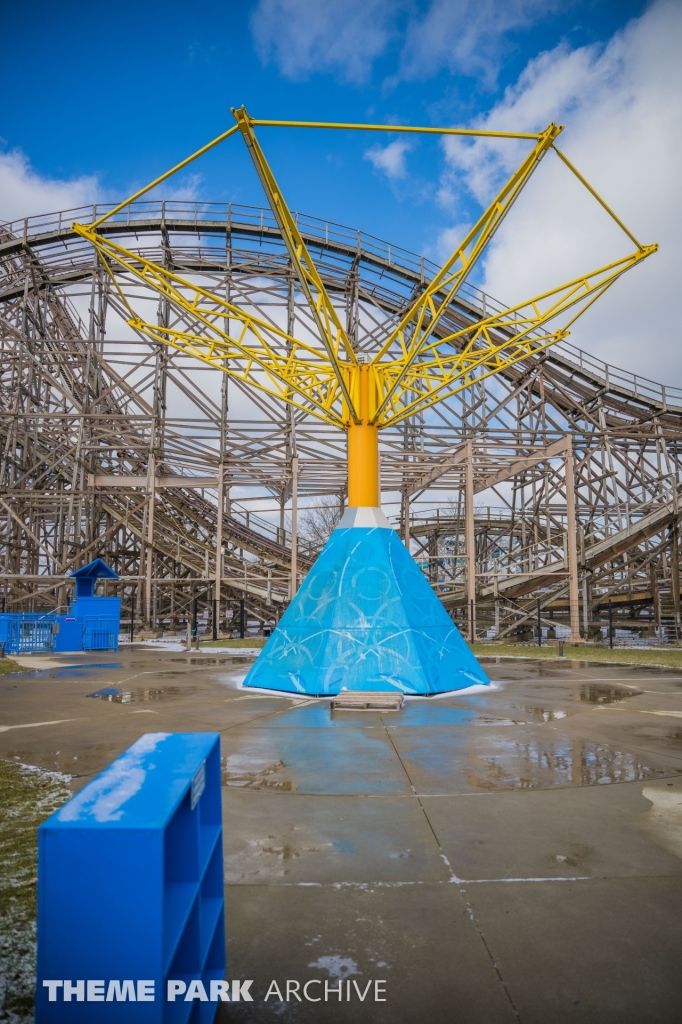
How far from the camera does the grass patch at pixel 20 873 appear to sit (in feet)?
9.16

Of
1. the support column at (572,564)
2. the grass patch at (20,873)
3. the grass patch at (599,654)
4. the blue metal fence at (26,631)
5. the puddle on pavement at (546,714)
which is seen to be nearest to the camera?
the grass patch at (20,873)

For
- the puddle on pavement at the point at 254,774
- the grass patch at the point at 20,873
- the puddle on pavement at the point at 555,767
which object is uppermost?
the grass patch at the point at 20,873

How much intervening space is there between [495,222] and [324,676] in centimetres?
733

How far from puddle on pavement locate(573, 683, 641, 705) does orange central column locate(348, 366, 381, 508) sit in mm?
4904

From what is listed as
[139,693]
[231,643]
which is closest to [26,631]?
[231,643]

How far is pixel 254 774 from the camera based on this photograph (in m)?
6.31

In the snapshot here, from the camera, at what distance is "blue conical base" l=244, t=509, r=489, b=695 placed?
440 inches

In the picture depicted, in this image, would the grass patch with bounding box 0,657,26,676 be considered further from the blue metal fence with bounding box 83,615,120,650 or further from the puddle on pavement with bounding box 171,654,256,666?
the blue metal fence with bounding box 83,615,120,650

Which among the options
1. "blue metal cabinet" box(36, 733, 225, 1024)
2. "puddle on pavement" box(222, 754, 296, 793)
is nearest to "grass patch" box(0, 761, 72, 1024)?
"blue metal cabinet" box(36, 733, 225, 1024)

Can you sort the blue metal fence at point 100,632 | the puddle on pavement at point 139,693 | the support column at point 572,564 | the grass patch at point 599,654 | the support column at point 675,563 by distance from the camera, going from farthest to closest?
the support column at point 675,563, the support column at point 572,564, the blue metal fence at point 100,632, the grass patch at point 599,654, the puddle on pavement at point 139,693

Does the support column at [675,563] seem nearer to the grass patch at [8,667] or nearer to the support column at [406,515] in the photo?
the support column at [406,515]

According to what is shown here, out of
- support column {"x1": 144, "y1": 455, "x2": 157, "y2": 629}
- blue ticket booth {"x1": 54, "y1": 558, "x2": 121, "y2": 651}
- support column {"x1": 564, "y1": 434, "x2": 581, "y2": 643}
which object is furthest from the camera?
support column {"x1": 144, "y1": 455, "x2": 157, "y2": 629}

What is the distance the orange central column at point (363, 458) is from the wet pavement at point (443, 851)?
4.30 meters

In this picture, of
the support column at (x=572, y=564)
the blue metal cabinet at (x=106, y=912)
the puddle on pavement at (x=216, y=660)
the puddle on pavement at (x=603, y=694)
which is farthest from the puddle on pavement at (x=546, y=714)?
the support column at (x=572, y=564)
